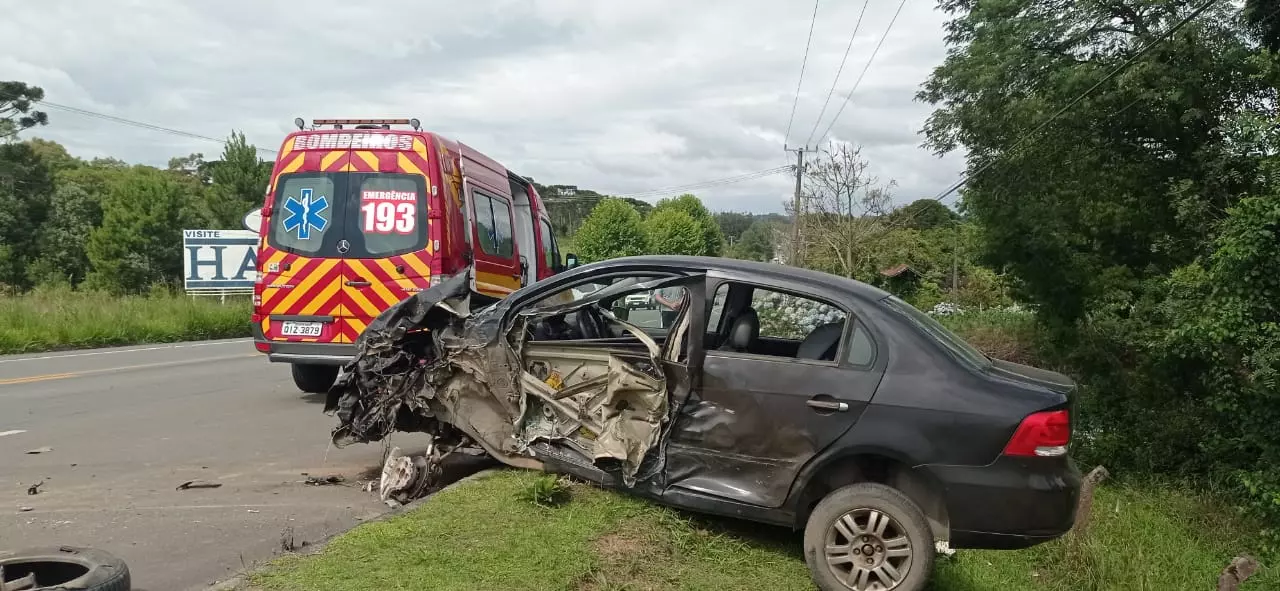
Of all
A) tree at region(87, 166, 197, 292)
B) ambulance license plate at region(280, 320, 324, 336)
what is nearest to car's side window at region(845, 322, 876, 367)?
ambulance license plate at region(280, 320, 324, 336)

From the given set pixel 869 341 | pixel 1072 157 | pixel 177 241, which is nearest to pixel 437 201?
pixel 869 341

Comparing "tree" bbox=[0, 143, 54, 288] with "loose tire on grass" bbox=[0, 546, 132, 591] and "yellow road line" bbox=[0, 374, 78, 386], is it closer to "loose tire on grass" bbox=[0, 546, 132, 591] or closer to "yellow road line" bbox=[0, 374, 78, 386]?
"yellow road line" bbox=[0, 374, 78, 386]

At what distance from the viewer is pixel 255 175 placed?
4091 centimetres

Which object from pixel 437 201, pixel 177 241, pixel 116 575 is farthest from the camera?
pixel 177 241

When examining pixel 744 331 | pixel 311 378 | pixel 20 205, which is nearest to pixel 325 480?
pixel 744 331

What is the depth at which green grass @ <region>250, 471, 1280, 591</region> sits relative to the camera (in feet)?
13.1

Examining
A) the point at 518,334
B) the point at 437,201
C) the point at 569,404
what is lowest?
the point at 569,404

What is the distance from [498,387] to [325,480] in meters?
1.72

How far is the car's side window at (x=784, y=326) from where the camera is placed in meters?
4.77

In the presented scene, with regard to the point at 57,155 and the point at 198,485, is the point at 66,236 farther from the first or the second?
the point at 198,485

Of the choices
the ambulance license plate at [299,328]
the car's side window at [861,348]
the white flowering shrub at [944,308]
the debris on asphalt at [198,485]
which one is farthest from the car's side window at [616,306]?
the white flowering shrub at [944,308]

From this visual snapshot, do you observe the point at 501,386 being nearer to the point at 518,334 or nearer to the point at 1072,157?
the point at 518,334

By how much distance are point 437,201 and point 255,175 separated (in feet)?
120

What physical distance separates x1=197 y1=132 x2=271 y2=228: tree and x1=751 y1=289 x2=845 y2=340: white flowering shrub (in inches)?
1534
